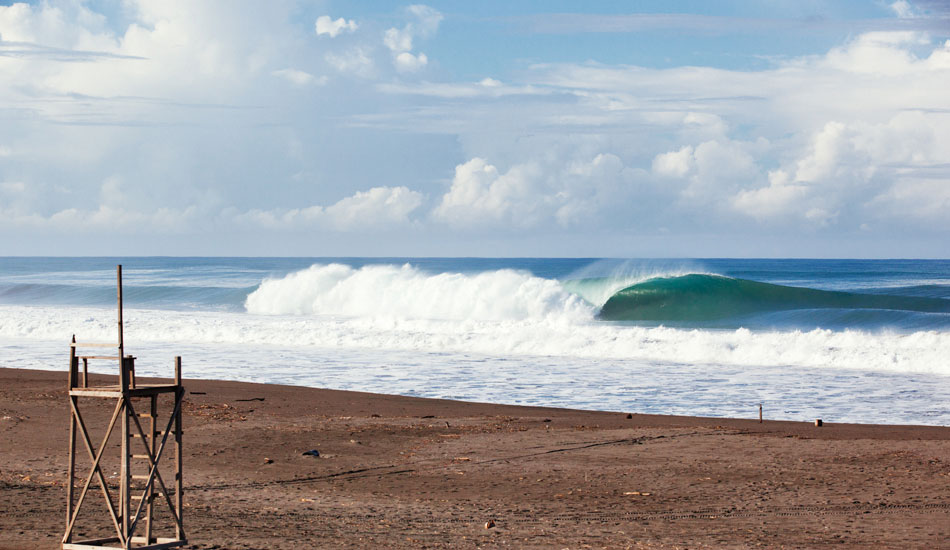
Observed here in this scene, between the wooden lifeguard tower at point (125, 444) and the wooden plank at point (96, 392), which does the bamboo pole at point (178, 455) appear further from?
the wooden plank at point (96, 392)

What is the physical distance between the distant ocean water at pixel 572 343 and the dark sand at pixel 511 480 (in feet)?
10.4

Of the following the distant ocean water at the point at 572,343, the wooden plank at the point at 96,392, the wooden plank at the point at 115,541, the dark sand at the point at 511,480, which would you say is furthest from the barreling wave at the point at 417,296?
the wooden plank at the point at 96,392

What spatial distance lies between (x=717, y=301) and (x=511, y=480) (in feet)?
114

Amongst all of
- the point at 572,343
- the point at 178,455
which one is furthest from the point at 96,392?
the point at 572,343

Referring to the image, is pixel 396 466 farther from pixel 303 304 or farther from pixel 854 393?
pixel 303 304

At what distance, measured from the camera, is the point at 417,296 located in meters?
42.1

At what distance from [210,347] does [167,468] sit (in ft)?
55.2

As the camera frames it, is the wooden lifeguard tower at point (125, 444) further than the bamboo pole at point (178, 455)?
No

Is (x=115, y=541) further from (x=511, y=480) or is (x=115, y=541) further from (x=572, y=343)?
(x=572, y=343)

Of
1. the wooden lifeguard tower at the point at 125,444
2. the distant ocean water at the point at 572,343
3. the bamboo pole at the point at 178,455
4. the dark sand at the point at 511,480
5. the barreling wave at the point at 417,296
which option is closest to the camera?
the wooden lifeguard tower at the point at 125,444

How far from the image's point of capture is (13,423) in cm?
1202

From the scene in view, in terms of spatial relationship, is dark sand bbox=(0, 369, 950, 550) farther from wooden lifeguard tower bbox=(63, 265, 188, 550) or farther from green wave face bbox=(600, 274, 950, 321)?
green wave face bbox=(600, 274, 950, 321)

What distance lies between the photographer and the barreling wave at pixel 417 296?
127 feet

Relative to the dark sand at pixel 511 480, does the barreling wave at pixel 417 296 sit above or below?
above
